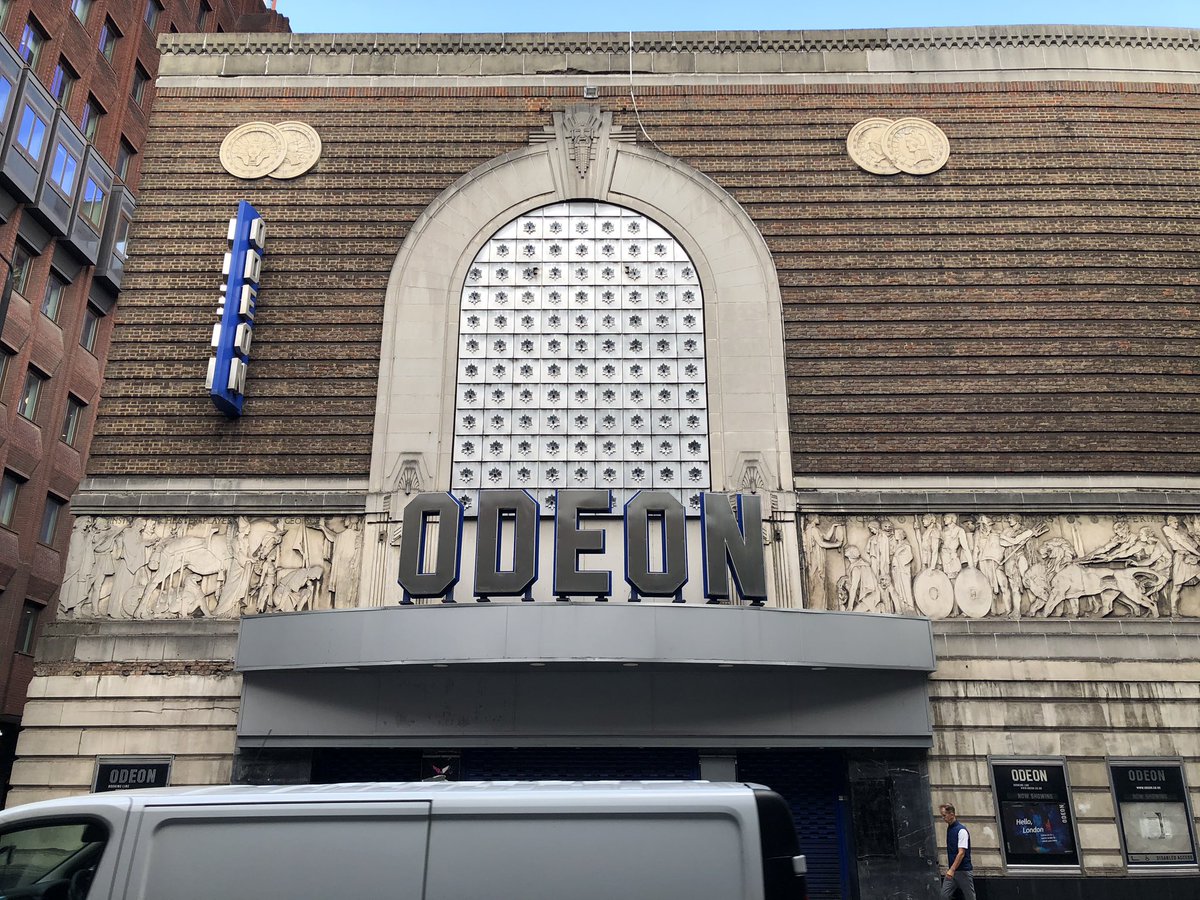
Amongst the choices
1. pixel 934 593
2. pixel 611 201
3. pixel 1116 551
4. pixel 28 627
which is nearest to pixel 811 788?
pixel 934 593

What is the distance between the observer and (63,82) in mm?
32688

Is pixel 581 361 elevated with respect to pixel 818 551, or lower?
elevated

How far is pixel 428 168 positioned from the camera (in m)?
22.4

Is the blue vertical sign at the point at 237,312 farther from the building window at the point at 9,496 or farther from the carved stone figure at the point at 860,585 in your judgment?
the building window at the point at 9,496

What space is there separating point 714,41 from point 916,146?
550 centimetres

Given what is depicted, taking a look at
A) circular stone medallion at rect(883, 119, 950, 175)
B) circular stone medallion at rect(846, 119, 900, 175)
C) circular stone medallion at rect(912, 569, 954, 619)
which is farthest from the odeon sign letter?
circular stone medallion at rect(883, 119, 950, 175)

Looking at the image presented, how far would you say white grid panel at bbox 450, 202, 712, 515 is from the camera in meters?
20.0

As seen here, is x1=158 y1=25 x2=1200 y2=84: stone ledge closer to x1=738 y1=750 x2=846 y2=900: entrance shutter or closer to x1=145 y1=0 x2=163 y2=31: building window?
x1=738 y1=750 x2=846 y2=900: entrance shutter

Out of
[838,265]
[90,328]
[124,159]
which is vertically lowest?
[838,265]

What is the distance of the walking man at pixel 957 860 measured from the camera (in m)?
15.3

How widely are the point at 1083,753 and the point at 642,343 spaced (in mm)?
11876

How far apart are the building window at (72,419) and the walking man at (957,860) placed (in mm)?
30294

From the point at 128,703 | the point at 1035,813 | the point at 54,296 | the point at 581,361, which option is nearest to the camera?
the point at 1035,813

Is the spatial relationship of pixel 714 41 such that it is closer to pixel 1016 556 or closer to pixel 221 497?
pixel 1016 556
